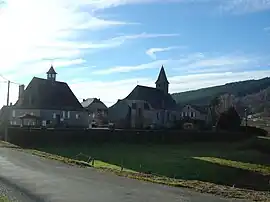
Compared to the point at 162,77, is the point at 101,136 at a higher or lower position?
lower

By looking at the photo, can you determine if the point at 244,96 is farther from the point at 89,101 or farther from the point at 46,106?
the point at 46,106

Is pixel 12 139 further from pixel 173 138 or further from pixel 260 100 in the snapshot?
pixel 260 100

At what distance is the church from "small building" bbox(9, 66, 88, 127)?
375 inches

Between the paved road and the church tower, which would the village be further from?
the paved road

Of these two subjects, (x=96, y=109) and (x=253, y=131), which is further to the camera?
(x=96, y=109)

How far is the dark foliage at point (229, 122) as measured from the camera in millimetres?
74425

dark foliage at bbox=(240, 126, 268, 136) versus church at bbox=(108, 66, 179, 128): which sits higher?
church at bbox=(108, 66, 179, 128)

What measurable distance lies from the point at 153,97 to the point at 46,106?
29.9 m

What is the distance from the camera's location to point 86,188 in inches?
512

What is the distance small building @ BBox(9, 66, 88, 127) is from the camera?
70.7 m

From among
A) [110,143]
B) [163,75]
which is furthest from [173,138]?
[163,75]

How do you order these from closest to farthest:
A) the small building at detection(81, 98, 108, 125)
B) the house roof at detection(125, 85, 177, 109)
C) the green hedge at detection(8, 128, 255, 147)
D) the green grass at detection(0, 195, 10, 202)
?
the green grass at detection(0, 195, 10, 202) → the green hedge at detection(8, 128, 255, 147) → the small building at detection(81, 98, 108, 125) → the house roof at detection(125, 85, 177, 109)

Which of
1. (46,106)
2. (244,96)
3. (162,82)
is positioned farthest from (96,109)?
(244,96)

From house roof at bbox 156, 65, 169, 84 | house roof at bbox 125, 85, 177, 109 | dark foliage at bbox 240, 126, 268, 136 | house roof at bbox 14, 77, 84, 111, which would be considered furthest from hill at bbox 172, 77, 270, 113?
house roof at bbox 14, 77, 84, 111
